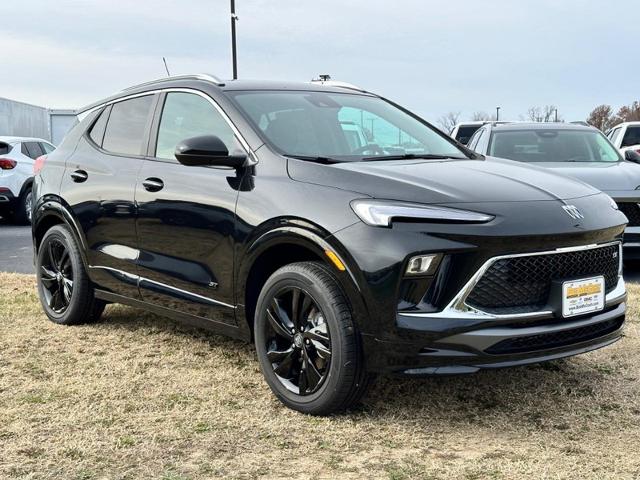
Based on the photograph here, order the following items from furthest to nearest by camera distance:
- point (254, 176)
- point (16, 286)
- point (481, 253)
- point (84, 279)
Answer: point (16, 286)
point (84, 279)
point (254, 176)
point (481, 253)

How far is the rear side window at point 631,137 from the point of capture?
14953mm

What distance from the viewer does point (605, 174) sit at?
7836 mm

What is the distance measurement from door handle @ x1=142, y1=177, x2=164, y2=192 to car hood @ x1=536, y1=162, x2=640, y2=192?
4241 millimetres

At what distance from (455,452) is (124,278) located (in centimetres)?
248

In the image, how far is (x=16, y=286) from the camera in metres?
7.45

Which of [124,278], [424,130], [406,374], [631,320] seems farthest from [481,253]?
[631,320]

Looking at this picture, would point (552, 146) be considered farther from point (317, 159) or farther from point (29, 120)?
point (29, 120)

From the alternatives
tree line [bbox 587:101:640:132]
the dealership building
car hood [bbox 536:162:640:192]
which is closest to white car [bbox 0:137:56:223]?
car hood [bbox 536:162:640:192]

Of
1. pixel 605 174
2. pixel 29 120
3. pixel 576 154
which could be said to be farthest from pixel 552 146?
pixel 29 120

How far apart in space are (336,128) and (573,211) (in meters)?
1.47

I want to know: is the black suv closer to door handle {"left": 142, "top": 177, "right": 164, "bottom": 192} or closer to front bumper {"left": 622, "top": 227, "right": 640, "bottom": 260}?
door handle {"left": 142, "top": 177, "right": 164, "bottom": 192}

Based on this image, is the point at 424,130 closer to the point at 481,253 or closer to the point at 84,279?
the point at 481,253

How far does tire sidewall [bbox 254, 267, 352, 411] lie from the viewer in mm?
3551

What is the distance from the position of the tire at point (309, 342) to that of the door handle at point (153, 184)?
1.07 m
